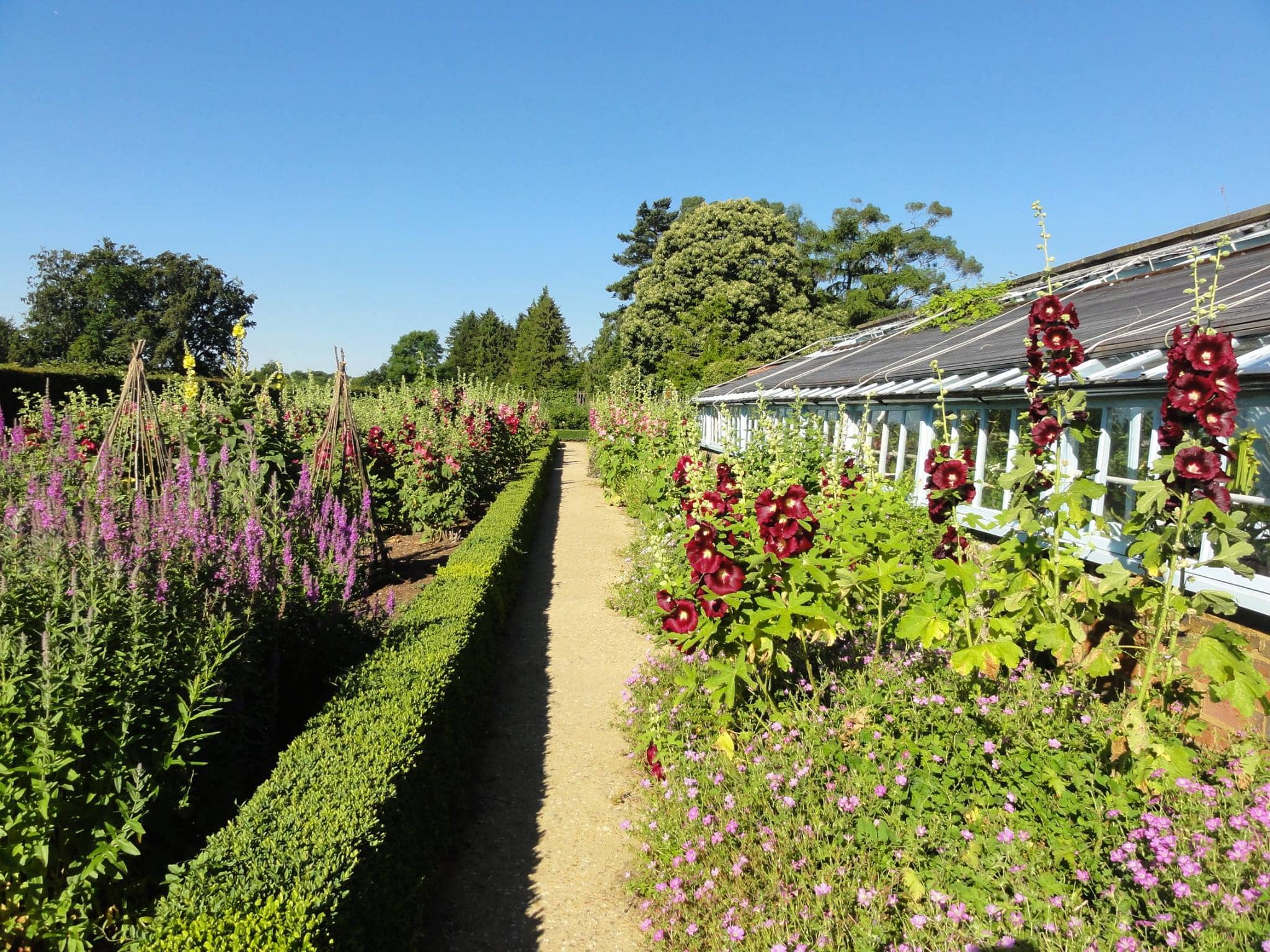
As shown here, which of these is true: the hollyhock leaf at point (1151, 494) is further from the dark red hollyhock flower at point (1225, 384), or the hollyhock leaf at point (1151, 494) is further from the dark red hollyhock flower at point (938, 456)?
the dark red hollyhock flower at point (938, 456)

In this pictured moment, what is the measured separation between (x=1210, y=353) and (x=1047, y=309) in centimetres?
82

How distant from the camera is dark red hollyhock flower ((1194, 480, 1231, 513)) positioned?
2412mm

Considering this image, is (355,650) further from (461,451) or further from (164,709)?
(461,451)

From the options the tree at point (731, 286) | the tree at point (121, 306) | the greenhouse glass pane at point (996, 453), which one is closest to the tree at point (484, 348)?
the tree at point (121, 306)

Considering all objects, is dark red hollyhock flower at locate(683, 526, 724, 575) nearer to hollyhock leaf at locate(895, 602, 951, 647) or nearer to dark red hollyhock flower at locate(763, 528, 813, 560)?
dark red hollyhock flower at locate(763, 528, 813, 560)

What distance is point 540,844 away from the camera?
351 cm

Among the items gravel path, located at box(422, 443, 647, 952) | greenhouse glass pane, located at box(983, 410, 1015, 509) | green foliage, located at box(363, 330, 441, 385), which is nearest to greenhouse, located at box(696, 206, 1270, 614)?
greenhouse glass pane, located at box(983, 410, 1015, 509)

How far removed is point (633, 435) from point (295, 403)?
6542 mm

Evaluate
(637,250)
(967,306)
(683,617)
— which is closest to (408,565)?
(683,617)

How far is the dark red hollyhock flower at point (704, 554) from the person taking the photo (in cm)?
324

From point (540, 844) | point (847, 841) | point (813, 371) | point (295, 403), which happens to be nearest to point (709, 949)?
point (847, 841)

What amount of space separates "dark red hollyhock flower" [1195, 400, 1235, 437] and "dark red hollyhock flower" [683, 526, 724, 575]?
70.9 inches

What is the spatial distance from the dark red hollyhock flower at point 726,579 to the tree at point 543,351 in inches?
1928

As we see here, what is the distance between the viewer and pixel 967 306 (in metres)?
9.96
